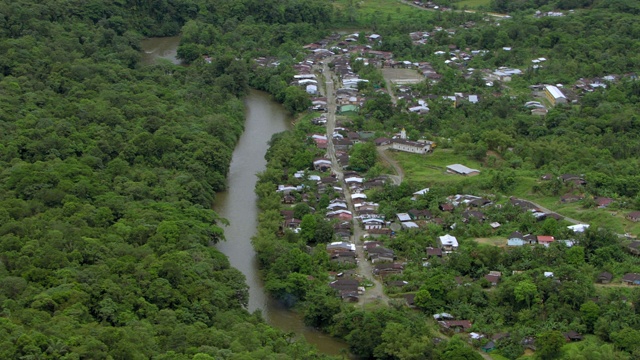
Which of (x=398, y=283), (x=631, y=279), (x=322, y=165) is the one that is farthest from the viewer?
(x=322, y=165)

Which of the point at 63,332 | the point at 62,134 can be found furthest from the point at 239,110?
Answer: the point at 63,332

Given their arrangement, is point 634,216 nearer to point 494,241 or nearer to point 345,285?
point 494,241

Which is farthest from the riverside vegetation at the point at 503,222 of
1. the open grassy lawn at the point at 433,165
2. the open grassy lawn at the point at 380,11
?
the open grassy lawn at the point at 380,11

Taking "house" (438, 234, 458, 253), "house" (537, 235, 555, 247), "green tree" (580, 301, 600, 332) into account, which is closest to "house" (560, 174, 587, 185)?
"house" (537, 235, 555, 247)

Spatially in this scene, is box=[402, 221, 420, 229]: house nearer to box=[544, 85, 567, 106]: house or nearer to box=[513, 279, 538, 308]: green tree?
box=[513, 279, 538, 308]: green tree

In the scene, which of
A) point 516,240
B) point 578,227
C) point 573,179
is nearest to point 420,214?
point 516,240

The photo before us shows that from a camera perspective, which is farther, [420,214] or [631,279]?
[420,214]

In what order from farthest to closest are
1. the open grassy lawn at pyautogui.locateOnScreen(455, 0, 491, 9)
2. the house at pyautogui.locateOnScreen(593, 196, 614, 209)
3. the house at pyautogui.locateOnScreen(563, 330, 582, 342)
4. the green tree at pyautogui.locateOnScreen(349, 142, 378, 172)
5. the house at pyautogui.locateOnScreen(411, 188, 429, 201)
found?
the open grassy lawn at pyautogui.locateOnScreen(455, 0, 491, 9) < the green tree at pyautogui.locateOnScreen(349, 142, 378, 172) < the house at pyautogui.locateOnScreen(411, 188, 429, 201) < the house at pyautogui.locateOnScreen(593, 196, 614, 209) < the house at pyautogui.locateOnScreen(563, 330, 582, 342)
